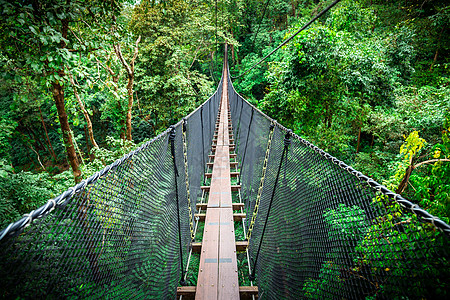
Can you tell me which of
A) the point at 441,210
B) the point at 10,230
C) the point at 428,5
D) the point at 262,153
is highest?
the point at 428,5

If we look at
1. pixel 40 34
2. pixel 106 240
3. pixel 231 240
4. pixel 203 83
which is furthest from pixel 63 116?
pixel 203 83

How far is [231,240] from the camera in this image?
1.87 meters

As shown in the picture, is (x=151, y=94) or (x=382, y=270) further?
(x=151, y=94)

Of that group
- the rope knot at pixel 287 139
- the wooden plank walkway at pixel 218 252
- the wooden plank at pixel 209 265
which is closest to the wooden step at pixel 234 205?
the wooden plank walkway at pixel 218 252

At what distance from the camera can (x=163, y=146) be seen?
1263 millimetres

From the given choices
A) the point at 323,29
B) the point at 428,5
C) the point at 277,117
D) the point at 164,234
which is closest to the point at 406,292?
the point at 164,234

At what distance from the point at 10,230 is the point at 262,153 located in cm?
195

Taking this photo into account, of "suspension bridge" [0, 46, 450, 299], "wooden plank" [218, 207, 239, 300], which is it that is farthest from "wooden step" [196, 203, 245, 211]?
"suspension bridge" [0, 46, 450, 299]

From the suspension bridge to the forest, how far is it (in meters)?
0.96

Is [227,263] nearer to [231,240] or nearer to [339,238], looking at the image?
[231,240]

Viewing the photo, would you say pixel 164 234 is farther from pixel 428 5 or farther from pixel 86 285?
pixel 428 5

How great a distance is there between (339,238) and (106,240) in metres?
0.95

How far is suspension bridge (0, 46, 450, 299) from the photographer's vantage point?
1.61 ft

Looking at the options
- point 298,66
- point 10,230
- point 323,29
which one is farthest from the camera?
point 298,66
